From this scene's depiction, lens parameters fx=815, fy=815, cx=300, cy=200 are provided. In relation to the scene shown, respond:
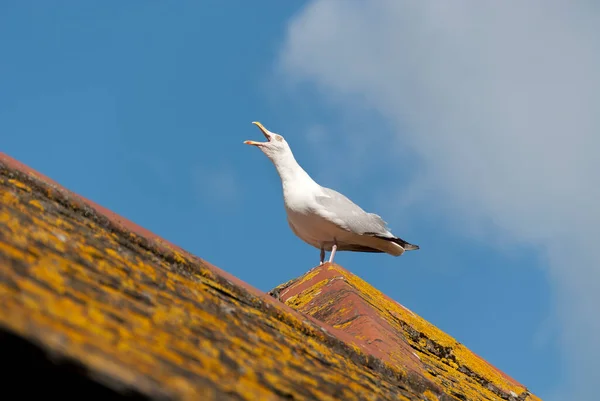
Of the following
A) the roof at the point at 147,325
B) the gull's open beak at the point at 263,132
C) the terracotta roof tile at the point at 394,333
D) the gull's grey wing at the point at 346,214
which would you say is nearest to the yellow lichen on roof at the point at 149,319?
the roof at the point at 147,325

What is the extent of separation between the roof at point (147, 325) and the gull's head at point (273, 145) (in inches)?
192

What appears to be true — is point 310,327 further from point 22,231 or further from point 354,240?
point 354,240

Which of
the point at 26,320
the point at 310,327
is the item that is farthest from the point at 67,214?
the point at 26,320

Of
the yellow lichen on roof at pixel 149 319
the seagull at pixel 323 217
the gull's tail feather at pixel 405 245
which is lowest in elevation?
the yellow lichen on roof at pixel 149 319

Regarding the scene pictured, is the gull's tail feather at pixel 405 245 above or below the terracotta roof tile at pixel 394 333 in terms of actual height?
above

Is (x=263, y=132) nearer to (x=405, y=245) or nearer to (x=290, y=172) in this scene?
(x=290, y=172)

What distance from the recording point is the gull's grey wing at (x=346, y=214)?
8.66 meters

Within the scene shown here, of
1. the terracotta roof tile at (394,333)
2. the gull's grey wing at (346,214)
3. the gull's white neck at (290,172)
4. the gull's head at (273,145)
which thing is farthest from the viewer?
the gull's head at (273,145)

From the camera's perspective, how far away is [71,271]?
7.40 ft

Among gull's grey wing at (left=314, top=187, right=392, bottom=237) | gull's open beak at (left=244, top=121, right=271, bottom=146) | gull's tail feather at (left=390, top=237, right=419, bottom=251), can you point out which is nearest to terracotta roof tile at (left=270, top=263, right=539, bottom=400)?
gull's grey wing at (left=314, top=187, right=392, bottom=237)

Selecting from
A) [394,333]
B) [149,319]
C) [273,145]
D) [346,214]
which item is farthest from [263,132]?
[149,319]

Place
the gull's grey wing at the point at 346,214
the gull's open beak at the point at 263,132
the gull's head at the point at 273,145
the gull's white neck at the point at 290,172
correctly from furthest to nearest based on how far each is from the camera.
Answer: the gull's open beak at the point at 263,132 < the gull's head at the point at 273,145 < the gull's white neck at the point at 290,172 < the gull's grey wing at the point at 346,214

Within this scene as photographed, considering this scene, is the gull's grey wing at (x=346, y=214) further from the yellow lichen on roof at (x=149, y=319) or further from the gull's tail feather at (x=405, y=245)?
the yellow lichen on roof at (x=149, y=319)

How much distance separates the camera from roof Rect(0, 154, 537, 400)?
1.57 meters
